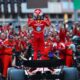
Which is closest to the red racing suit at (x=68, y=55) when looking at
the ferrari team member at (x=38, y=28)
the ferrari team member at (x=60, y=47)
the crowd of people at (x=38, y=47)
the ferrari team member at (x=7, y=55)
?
the crowd of people at (x=38, y=47)

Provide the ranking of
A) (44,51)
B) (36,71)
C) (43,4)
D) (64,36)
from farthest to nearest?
(43,4) < (64,36) < (44,51) < (36,71)

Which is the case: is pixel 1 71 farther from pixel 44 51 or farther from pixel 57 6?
pixel 57 6

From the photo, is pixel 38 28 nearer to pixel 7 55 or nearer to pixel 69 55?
pixel 7 55

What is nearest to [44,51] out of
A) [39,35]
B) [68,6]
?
[39,35]

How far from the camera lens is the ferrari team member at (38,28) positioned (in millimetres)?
18109

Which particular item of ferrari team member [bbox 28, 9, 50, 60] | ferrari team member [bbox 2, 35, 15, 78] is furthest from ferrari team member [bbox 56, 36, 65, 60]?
ferrari team member [bbox 2, 35, 15, 78]

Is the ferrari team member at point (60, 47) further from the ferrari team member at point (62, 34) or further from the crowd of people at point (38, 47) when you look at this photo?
the ferrari team member at point (62, 34)

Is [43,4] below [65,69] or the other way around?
the other way around

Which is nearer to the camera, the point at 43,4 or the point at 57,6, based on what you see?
the point at 43,4

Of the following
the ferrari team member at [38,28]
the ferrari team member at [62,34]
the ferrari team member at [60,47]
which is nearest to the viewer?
the ferrari team member at [38,28]

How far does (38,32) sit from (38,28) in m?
0.14

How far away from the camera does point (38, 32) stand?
1844 cm

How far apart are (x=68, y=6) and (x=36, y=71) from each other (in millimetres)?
45865

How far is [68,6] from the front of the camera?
5891 cm
